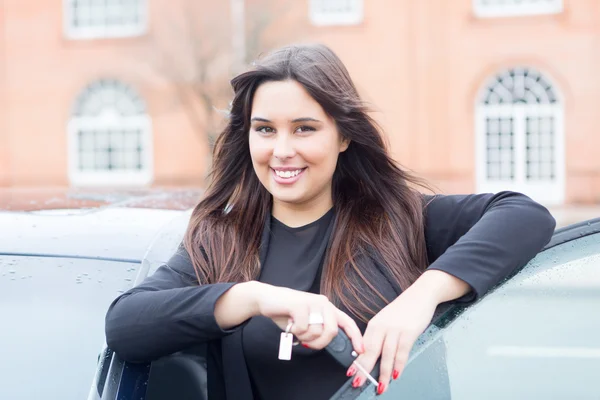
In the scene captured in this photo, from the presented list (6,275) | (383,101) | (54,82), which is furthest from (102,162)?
(6,275)

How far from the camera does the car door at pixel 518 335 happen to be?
1.57m

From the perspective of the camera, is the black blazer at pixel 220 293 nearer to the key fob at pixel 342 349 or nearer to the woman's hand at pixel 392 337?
the woman's hand at pixel 392 337

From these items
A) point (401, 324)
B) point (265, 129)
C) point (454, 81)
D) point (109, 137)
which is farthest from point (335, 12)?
point (401, 324)

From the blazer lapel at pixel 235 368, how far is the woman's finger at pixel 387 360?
0.35m

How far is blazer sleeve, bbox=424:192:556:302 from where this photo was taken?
1580 millimetres

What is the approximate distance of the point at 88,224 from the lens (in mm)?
1936

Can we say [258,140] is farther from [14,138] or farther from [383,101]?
[14,138]

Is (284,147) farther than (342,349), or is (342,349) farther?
→ (284,147)

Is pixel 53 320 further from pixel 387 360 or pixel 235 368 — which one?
pixel 387 360

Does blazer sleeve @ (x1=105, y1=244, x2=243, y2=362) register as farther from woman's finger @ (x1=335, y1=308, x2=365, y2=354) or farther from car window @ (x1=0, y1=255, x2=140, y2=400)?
woman's finger @ (x1=335, y1=308, x2=365, y2=354)

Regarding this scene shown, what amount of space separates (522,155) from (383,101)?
3151mm

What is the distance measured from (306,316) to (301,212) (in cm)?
52

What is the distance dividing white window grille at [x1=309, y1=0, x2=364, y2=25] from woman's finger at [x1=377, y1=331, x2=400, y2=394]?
51.6 ft

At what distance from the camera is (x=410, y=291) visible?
1.52 m
